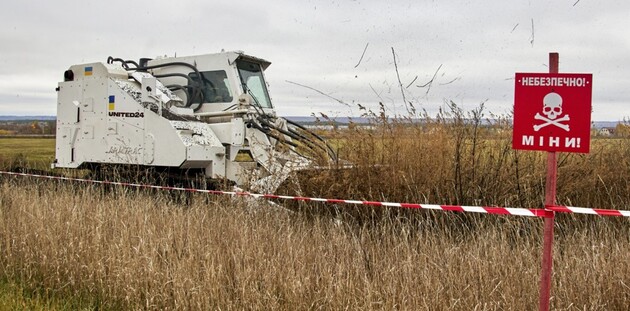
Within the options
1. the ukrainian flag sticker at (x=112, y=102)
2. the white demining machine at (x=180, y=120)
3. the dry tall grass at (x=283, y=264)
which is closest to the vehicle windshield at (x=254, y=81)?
the white demining machine at (x=180, y=120)

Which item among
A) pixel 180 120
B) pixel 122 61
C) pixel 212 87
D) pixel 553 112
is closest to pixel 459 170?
pixel 553 112

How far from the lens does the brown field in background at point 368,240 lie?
401 centimetres

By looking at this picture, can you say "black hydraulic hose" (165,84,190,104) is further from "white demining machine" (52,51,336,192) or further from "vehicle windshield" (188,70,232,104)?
"vehicle windshield" (188,70,232,104)

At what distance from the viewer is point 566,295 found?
3881mm

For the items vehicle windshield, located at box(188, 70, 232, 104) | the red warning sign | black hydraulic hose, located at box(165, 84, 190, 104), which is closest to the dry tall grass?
the red warning sign

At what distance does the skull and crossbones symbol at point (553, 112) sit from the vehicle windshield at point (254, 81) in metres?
7.03

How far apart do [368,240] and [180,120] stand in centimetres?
459

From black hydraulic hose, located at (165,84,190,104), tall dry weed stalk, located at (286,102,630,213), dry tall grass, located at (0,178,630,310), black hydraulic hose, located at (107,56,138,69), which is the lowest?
dry tall grass, located at (0,178,630,310)

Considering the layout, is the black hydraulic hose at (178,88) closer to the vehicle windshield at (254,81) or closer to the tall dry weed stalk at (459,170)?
the vehicle windshield at (254,81)

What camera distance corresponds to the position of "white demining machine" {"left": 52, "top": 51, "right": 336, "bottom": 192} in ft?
28.5

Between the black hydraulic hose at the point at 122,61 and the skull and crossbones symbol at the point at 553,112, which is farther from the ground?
the black hydraulic hose at the point at 122,61

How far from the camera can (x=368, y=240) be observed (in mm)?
5434

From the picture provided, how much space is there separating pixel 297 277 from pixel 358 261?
668mm

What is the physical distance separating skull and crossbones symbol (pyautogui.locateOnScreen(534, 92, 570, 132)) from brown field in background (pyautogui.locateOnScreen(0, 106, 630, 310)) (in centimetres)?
123
